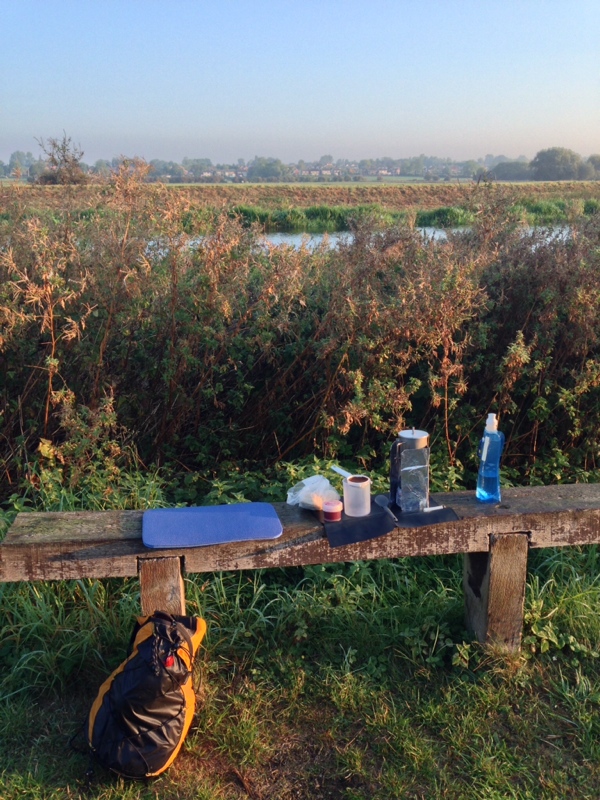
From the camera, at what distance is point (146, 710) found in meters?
2.56

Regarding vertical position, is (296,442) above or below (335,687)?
above

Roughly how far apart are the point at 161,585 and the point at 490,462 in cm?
142

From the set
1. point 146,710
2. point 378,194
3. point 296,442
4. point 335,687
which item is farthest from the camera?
point 378,194

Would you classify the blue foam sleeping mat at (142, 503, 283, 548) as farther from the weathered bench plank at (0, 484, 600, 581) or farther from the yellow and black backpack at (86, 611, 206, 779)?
the yellow and black backpack at (86, 611, 206, 779)

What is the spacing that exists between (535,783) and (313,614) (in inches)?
44.4

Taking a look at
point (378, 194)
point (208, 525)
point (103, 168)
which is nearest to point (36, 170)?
point (103, 168)

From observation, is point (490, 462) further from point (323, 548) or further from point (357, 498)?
point (323, 548)

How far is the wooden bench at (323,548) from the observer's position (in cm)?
286

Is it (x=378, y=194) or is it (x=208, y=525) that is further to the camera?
(x=378, y=194)

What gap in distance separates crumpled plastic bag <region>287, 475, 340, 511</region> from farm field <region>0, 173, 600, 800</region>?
1.67ft

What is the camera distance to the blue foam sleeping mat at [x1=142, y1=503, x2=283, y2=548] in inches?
114

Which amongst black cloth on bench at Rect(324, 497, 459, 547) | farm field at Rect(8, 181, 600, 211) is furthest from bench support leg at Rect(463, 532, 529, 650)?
farm field at Rect(8, 181, 600, 211)

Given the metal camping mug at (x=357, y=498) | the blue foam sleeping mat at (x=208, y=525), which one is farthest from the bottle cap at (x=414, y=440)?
the blue foam sleeping mat at (x=208, y=525)

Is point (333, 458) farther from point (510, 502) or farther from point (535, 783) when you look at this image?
point (535, 783)
